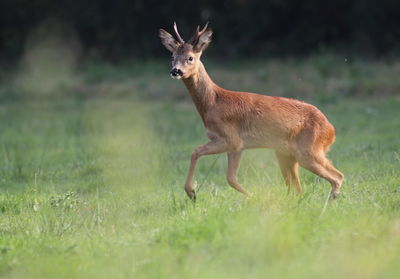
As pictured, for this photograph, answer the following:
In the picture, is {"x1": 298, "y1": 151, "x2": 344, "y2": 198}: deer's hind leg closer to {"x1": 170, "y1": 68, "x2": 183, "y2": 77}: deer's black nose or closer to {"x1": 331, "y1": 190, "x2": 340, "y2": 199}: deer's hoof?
{"x1": 331, "y1": 190, "x2": 340, "y2": 199}: deer's hoof

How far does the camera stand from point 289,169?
959 centimetres

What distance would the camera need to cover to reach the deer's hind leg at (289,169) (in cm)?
952

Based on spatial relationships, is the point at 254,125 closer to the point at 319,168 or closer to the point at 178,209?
the point at 319,168

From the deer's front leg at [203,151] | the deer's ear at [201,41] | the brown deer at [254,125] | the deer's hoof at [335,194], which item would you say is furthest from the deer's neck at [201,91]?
the deer's hoof at [335,194]

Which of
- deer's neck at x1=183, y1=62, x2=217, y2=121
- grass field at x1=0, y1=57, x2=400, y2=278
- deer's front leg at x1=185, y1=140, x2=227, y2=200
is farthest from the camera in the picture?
deer's neck at x1=183, y1=62, x2=217, y2=121

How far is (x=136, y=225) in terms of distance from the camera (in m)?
7.79

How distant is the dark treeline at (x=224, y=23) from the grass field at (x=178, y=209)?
1046 centimetres

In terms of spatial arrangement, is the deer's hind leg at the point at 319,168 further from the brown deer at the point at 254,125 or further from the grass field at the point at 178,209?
the grass field at the point at 178,209

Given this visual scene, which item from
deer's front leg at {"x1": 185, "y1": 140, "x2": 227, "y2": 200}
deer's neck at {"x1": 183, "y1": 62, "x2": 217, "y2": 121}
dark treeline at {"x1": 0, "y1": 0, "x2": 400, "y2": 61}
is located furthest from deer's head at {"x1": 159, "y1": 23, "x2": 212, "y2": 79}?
dark treeline at {"x1": 0, "y1": 0, "x2": 400, "y2": 61}

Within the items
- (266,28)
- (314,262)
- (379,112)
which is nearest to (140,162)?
(314,262)

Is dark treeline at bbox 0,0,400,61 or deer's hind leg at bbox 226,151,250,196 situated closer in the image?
deer's hind leg at bbox 226,151,250,196

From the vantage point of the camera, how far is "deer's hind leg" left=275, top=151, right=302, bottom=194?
9523 millimetres

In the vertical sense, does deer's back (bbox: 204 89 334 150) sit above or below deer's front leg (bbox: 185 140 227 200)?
above

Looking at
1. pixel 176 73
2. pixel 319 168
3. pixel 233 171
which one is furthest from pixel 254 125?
pixel 176 73
